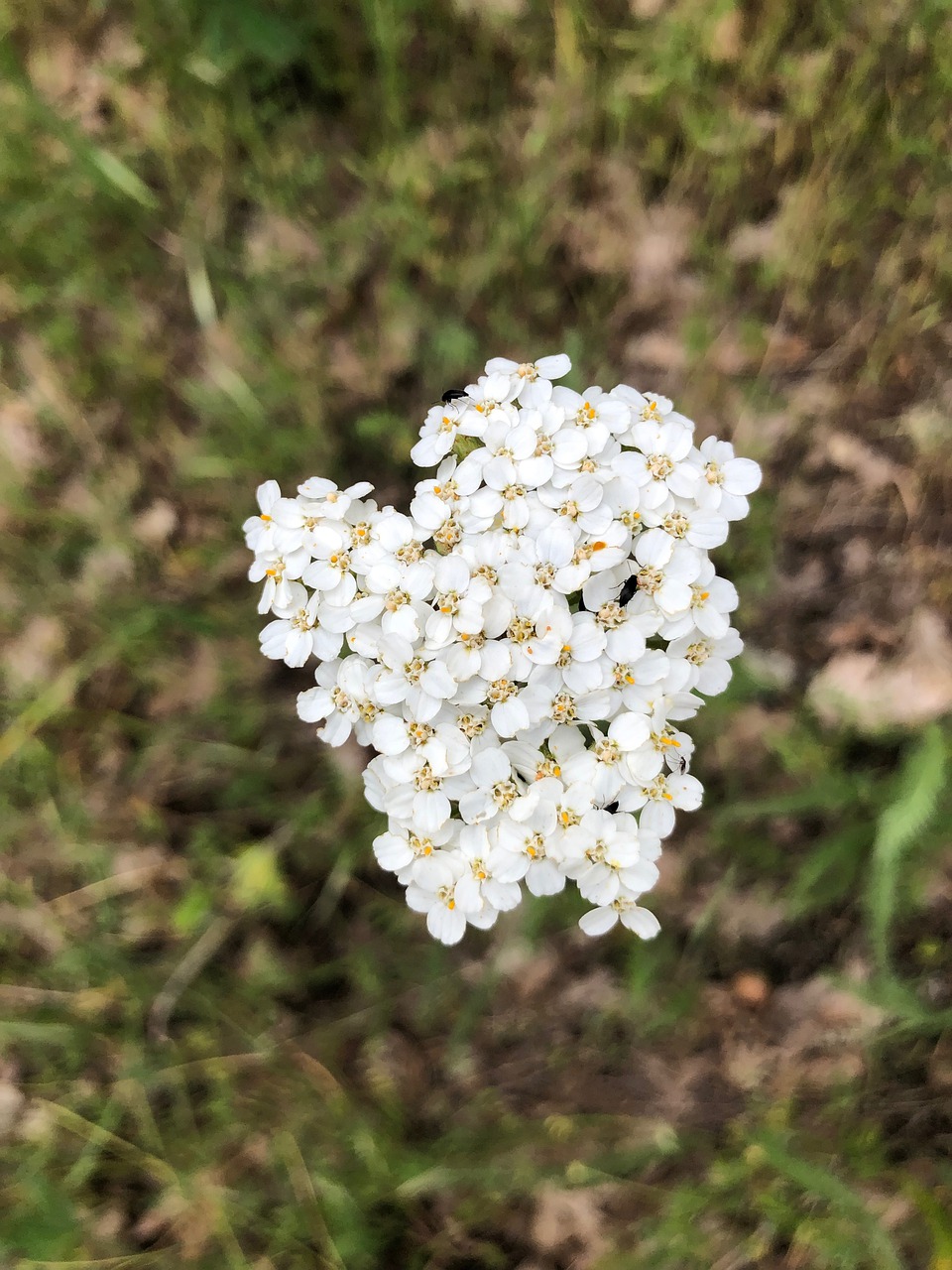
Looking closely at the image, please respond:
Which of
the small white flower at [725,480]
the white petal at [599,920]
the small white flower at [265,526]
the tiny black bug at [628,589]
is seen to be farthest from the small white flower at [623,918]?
the small white flower at [265,526]

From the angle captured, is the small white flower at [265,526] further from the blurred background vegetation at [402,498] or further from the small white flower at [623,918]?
the blurred background vegetation at [402,498]

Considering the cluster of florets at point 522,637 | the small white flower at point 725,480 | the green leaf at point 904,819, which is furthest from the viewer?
the green leaf at point 904,819

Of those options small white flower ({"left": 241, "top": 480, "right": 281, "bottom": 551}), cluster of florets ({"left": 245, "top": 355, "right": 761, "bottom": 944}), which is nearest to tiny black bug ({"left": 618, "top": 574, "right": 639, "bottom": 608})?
cluster of florets ({"left": 245, "top": 355, "right": 761, "bottom": 944})

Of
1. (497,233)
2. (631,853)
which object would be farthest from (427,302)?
(631,853)

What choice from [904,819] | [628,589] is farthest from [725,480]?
[904,819]

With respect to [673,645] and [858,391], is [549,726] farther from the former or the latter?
[858,391]

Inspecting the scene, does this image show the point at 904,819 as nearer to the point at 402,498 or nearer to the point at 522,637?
the point at 522,637

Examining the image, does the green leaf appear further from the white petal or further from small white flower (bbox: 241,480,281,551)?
small white flower (bbox: 241,480,281,551)
